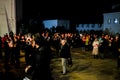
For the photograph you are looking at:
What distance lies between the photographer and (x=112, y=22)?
190 feet

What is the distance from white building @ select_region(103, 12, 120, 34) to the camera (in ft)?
183

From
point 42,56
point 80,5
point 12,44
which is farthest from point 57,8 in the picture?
point 42,56

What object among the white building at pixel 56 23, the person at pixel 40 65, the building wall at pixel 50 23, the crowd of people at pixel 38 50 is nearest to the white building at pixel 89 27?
the white building at pixel 56 23

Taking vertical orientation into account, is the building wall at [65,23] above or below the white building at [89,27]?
above

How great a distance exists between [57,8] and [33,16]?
55.0 ft

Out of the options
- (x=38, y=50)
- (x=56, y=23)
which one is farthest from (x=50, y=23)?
(x=38, y=50)

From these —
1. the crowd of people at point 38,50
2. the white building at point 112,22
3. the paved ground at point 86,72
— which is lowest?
the paved ground at point 86,72

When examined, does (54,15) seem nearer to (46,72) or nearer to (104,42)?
(104,42)

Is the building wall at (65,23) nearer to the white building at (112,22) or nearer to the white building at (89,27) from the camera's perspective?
the white building at (89,27)

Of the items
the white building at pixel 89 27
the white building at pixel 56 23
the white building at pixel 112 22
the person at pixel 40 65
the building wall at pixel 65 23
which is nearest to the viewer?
the person at pixel 40 65

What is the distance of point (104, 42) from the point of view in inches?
1046

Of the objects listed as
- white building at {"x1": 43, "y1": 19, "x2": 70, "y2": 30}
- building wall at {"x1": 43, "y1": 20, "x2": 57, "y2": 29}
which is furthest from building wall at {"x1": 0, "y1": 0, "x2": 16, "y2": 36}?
building wall at {"x1": 43, "y1": 20, "x2": 57, "y2": 29}

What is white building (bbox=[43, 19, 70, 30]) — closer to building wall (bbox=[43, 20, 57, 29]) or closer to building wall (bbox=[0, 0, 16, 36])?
building wall (bbox=[43, 20, 57, 29])

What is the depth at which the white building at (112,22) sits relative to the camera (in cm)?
5591
